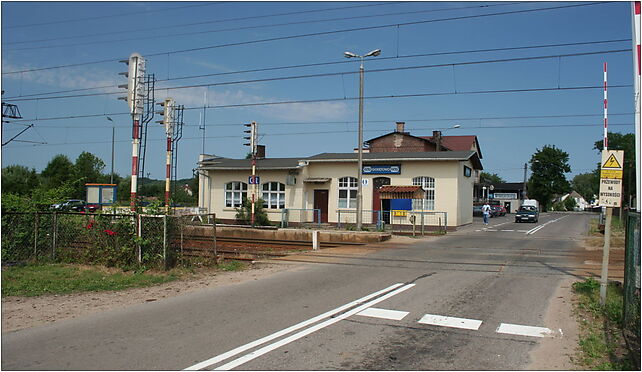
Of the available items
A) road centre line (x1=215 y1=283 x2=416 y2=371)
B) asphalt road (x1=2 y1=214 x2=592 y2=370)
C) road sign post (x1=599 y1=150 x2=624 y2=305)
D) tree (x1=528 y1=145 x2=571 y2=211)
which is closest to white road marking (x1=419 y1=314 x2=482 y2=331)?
asphalt road (x1=2 y1=214 x2=592 y2=370)

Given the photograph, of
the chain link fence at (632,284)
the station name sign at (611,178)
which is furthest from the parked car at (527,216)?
the chain link fence at (632,284)

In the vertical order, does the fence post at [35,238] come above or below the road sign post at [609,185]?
below

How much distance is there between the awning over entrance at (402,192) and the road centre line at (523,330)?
2345cm

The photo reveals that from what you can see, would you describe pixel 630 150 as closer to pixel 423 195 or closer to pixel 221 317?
pixel 423 195

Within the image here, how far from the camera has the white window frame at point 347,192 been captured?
1318 inches

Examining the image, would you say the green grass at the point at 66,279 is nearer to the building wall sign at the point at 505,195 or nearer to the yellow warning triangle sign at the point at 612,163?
the yellow warning triangle sign at the point at 612,163

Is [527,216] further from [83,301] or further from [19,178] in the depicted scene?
[19,178]

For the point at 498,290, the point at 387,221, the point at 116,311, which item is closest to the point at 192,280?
the point at 116,311

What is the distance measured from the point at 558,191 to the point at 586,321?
103 meters

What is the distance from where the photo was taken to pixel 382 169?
32719 millimetres

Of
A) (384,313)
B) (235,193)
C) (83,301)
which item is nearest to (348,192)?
(235,193)

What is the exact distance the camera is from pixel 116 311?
794cm

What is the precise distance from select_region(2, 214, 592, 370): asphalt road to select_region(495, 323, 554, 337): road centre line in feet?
0.05

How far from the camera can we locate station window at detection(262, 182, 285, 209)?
116ft
